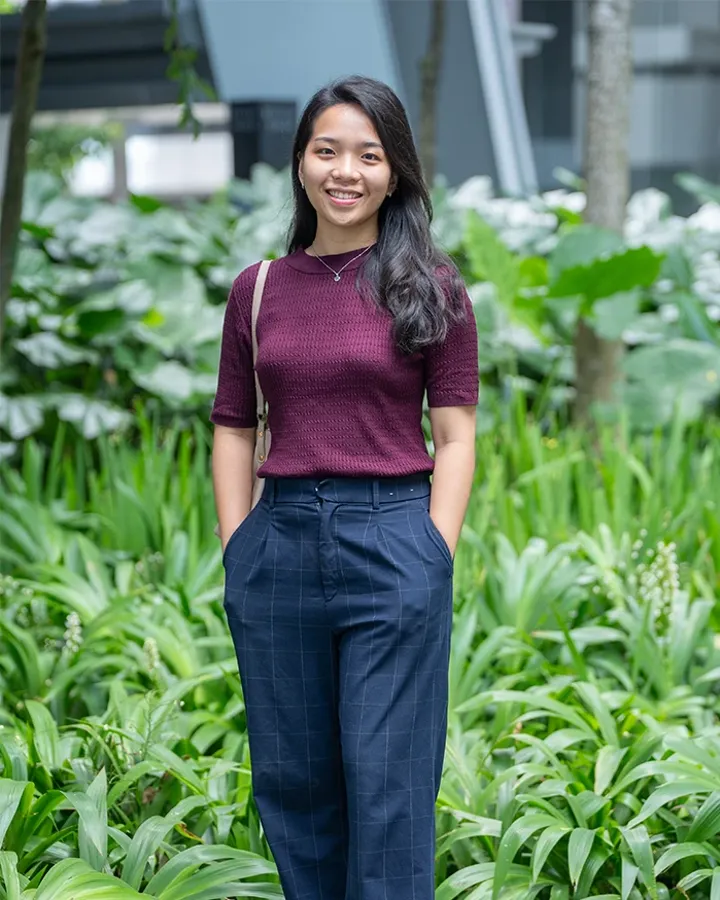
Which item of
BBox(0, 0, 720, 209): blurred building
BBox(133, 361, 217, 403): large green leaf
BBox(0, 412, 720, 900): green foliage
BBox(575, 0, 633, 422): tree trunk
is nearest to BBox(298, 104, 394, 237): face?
BBox(0, 412, 720, 900): green foliage

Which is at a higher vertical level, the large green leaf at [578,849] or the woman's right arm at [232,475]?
the woman's right arm at [232,475]

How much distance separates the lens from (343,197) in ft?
7.16

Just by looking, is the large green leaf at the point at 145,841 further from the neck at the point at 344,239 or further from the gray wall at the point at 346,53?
the gray wall at the point at 346,53

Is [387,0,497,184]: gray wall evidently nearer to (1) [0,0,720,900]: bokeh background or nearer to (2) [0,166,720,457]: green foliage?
(1) [0,0,720,900]: bokeh background

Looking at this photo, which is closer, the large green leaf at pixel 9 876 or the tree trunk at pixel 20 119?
the large green leaf at pixel 9 876

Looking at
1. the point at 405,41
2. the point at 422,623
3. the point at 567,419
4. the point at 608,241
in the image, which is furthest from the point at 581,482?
the point at 405,41

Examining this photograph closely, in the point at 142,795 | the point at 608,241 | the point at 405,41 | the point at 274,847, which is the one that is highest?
the point at 405,41

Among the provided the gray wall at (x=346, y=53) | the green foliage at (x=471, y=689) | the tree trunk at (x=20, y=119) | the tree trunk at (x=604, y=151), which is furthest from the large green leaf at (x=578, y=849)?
the gray wall at (x=346, y=53)

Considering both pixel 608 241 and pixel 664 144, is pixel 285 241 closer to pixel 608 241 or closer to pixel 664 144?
pixel 608 241

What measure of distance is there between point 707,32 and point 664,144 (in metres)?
0.86

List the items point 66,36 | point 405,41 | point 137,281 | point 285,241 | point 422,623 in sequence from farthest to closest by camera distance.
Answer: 1. point 66,36
2. point 405,41
3. point 137,281
4. point 285,241
5. point 422,623

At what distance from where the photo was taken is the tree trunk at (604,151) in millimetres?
5473

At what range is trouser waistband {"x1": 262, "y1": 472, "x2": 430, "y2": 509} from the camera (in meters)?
2.15

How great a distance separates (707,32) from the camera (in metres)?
9.88
